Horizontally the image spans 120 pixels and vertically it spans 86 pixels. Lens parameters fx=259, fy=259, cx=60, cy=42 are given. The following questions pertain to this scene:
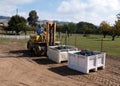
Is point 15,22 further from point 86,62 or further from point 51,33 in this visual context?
point 86,62

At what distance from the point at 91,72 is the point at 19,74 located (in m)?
4.22

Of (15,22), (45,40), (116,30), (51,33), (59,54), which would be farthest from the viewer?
(15,22)

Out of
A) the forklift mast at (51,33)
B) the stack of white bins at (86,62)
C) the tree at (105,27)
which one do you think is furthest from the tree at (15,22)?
the stack of white bins at (86,62)

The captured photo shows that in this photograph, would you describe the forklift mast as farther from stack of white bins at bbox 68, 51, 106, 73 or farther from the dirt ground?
stack of white bins at bbox 68, 51, 106, 73

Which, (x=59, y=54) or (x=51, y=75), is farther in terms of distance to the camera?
(x=59, y=54)

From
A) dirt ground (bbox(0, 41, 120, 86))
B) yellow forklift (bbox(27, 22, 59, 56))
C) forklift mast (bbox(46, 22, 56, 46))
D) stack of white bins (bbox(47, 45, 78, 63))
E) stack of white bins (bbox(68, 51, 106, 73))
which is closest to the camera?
dirt ground (bbox(0, 41, 120, 86))

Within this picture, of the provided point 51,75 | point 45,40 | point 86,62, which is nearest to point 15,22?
point 45,40

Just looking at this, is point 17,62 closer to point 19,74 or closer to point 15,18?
point 19,74

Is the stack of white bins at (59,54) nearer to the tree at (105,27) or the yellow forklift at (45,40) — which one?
the yellow forklift at (45,40)

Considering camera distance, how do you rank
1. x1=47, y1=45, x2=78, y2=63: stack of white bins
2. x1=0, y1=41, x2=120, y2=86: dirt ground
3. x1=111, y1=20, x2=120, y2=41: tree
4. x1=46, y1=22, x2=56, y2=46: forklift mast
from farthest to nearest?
x1=111, y1=20, x2=120, y2=41: tree < x1=46, y1=22, x2=56, y2=46: forklift mast < x1=47, y1=45, x2=78, y2=63: stack of white bins < x1=0, y1=41, x2=120, y2=86: dirt ground

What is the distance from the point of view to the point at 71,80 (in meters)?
13.2

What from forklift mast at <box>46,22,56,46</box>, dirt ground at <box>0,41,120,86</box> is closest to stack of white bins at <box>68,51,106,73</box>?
dirt ground at <box>0,41,120,86</box>

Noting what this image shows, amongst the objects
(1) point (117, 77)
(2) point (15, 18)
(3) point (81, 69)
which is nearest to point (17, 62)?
(3) point (81, 69)

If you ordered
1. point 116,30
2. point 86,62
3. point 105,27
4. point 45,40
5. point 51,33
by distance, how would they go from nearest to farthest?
point 86,62 → point 51,33 → point 45,40 → point 116,30 → point 105,27
